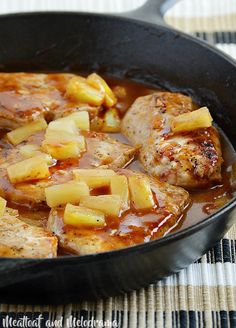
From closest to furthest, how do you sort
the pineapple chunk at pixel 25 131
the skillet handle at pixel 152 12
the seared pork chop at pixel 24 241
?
the seared pork chop at pixel 24 241 → the pineapple chunk at pixel 25 131 → the skillet handle at pixel 152 12

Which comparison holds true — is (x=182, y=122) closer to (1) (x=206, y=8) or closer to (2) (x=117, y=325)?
(2) (x=117, y=325)

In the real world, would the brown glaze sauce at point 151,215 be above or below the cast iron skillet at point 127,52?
below

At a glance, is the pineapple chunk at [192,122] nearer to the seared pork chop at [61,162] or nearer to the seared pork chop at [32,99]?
the seared pork chop at [61,162]

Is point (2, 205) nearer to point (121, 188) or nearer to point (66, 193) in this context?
point (66, 193)

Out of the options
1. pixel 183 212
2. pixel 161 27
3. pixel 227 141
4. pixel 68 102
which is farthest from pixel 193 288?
pixel 161 27

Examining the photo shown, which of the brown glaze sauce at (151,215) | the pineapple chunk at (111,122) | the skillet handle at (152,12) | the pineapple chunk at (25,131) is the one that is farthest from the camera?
the skillet handle at (152,12)

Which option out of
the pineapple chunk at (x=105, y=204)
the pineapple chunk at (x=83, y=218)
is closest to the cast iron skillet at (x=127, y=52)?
the pineapple chunk at (x=105, y=204)
